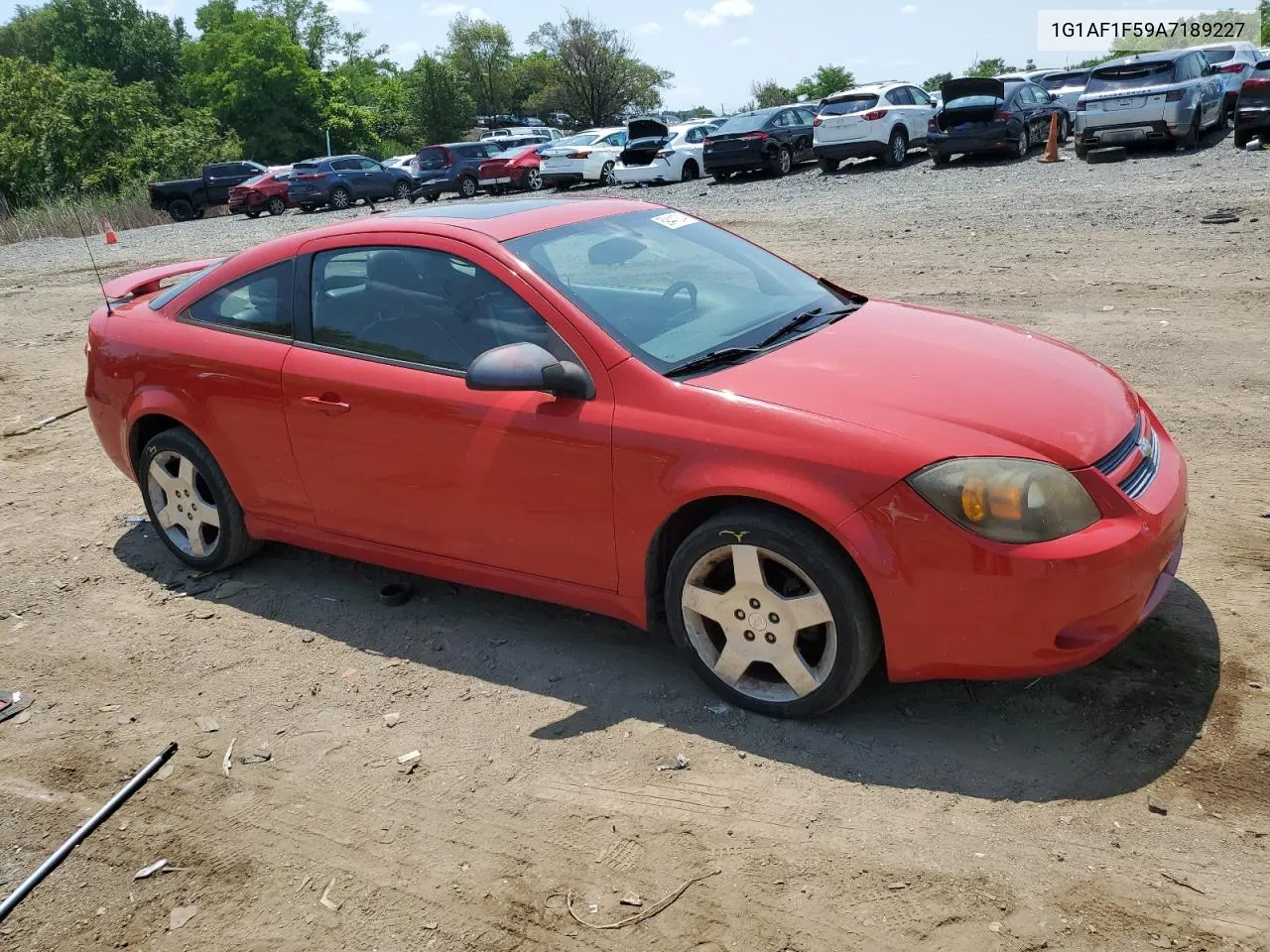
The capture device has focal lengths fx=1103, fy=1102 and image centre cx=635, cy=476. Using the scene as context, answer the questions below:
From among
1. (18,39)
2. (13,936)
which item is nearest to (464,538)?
(13,936)

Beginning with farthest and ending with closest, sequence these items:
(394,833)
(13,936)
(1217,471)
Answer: (1217,471) < (394,833) < (13,936)

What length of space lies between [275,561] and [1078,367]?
3.73m

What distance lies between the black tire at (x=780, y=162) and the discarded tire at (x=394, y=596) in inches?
794

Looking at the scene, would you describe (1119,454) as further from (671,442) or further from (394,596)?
(394,596)

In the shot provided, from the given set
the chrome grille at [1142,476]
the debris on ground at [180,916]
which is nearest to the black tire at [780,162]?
the chrome grille at [1142,476]

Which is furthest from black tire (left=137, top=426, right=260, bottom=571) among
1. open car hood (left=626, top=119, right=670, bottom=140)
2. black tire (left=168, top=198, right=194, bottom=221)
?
black tire (left=168, top=198, right=194, bottom=221)

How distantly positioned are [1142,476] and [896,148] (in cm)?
2071

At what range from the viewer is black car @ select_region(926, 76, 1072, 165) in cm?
2072

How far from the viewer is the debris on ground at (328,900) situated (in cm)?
300

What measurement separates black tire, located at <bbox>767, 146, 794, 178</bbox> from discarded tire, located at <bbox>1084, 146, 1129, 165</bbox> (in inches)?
245

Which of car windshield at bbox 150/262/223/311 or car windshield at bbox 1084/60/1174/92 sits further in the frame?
car windshield at bbox 1084/60/1174/92

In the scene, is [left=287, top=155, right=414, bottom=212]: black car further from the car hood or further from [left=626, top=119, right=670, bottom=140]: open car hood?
the car hood

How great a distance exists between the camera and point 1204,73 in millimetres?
20109

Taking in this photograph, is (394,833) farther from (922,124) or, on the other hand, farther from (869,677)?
(922,124)
